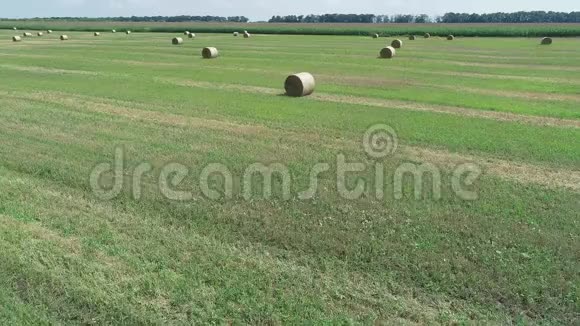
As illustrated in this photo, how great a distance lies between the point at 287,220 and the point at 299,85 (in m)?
9.89

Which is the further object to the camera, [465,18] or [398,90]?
[465,18]

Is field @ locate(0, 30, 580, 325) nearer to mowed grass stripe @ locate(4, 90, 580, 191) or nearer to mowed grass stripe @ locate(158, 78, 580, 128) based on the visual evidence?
mowed grass stripe @ locate(4, 90, 580, 191)

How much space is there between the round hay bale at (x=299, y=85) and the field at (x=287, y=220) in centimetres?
211

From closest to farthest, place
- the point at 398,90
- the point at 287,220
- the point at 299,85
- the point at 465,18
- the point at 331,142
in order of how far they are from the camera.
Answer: the point at 287,220 → the point at 331,142 → the point at 299,85 → the point at 398,90 → the point at 465,18

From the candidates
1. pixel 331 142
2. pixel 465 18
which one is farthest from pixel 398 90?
pixel 465 18

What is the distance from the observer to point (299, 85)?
15508mm

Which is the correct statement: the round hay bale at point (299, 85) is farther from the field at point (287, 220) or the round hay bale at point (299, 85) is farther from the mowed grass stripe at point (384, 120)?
the field at point (287, 220)

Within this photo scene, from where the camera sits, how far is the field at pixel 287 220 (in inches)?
178

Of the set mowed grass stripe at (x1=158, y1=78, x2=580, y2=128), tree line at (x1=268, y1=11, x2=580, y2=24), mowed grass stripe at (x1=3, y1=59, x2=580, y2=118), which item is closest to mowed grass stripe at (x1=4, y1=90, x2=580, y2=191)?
mowed grass stripe at (x1=158, y1=78, x2=580, y2=128)

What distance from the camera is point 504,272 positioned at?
4992 millimetres

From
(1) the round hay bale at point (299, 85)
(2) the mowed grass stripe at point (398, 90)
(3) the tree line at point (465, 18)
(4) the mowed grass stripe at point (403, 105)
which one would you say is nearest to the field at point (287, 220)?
(4) the mowed grass stripe at point (403, 105)

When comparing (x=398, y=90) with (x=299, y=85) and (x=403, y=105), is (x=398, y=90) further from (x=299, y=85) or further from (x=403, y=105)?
(x=299, y=85)

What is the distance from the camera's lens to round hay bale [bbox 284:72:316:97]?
1552 cm

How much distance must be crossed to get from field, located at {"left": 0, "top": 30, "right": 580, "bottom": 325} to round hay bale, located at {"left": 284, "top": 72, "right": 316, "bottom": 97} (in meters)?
2.11
